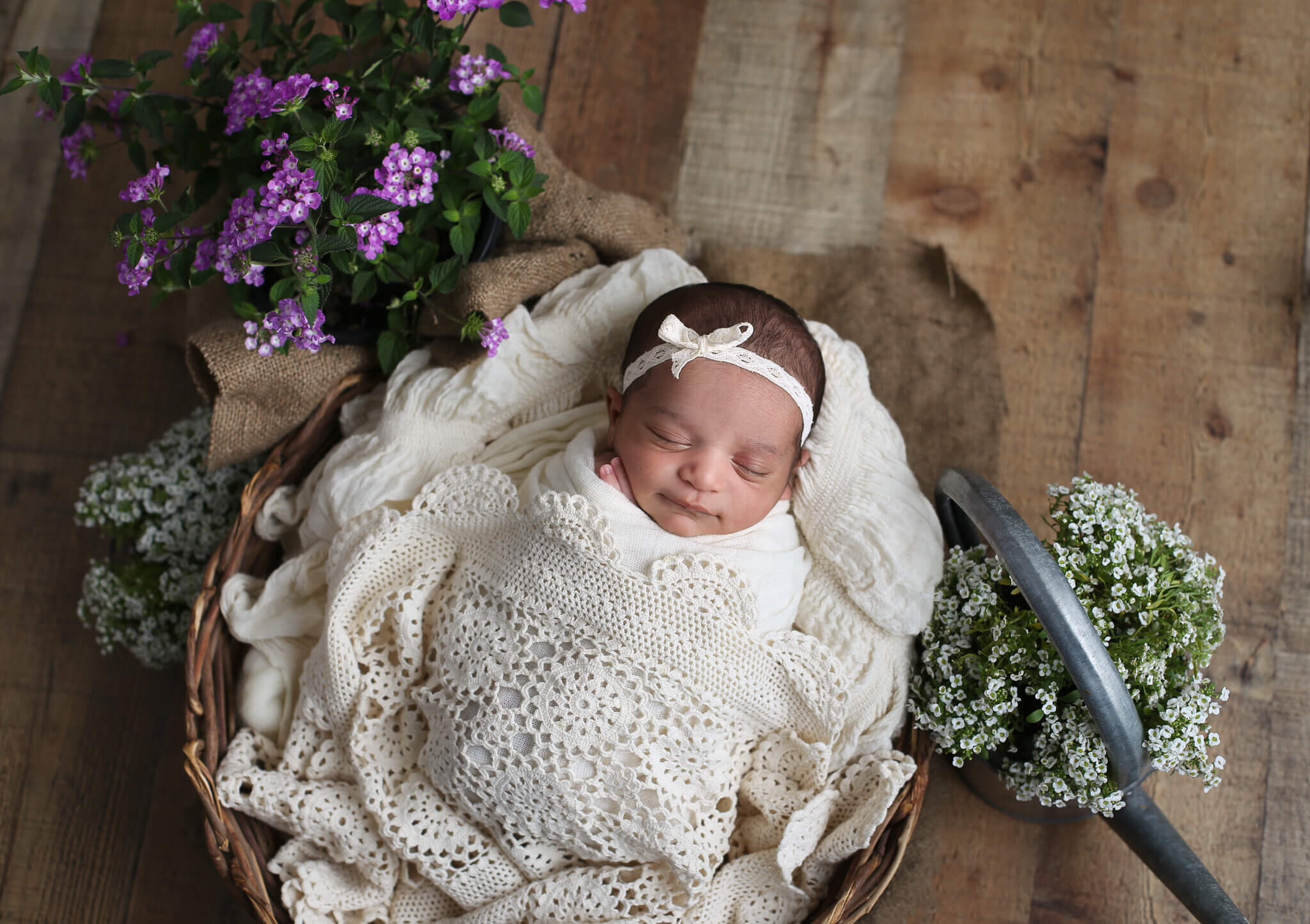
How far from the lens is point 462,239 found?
1.53m

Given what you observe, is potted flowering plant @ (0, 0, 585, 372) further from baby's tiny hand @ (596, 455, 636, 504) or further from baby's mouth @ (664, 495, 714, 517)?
Result: baby's mouth @ (664, 495, 714, 517)

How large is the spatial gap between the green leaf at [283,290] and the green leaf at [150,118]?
0.35 metres

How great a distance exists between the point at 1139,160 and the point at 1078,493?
3.19ft

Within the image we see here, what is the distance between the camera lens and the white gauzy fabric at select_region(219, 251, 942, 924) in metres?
1.41

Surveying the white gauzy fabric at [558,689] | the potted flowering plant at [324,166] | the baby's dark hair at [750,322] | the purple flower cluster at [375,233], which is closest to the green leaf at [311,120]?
the potted flowering plant at [324,166]

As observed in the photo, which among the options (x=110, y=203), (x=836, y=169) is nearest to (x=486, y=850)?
(x=836, y=169)

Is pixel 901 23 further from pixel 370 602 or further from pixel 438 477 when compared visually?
pixel 370 602

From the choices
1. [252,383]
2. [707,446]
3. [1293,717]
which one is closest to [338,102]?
[252,383]

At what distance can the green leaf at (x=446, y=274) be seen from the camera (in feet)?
4.96

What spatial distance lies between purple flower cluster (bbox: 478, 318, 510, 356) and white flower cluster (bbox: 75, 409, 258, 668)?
59 centimetres

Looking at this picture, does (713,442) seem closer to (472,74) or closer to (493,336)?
(493,336)

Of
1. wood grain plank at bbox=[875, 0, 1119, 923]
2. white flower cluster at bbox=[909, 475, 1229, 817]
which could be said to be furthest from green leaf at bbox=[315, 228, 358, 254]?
wood grain plank at bbox=[875, 0, 1119, 923]

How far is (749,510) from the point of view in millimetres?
1494

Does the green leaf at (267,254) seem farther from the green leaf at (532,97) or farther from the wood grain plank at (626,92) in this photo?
the wood grain plank at (626,92)
